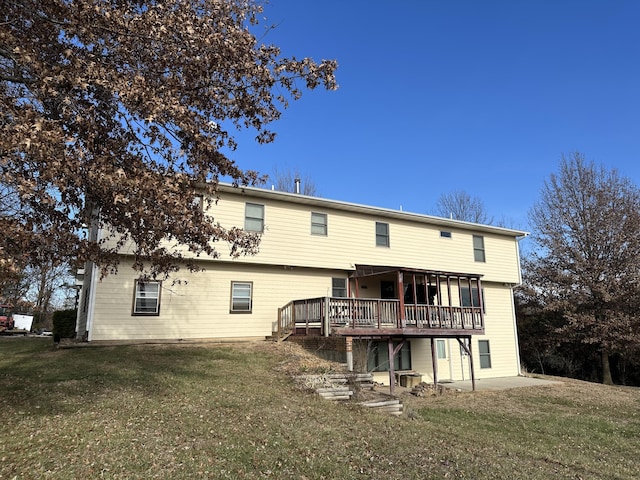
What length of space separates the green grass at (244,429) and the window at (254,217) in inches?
199

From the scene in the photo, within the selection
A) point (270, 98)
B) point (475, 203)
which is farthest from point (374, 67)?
point (475, 203)

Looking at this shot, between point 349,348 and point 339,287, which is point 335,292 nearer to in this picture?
point 339,287

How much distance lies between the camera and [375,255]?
18.1 meters

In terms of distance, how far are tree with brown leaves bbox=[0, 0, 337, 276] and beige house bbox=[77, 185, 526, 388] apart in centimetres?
745

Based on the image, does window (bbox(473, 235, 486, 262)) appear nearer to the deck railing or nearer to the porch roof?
the porch roof

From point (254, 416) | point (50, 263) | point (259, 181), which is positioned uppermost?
point (259, 181)

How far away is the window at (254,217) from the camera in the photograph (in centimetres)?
1591

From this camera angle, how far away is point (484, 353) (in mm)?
20203

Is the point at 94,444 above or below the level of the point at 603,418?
above

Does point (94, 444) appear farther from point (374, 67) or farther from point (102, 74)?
point (374, 67)

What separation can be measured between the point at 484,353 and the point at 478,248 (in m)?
5.12

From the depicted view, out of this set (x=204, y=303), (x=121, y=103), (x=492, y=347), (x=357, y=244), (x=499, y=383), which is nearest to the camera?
(x=121, y=103)

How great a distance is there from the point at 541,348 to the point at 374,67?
19.8 m

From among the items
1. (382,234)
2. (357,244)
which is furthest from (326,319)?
(382,234)
